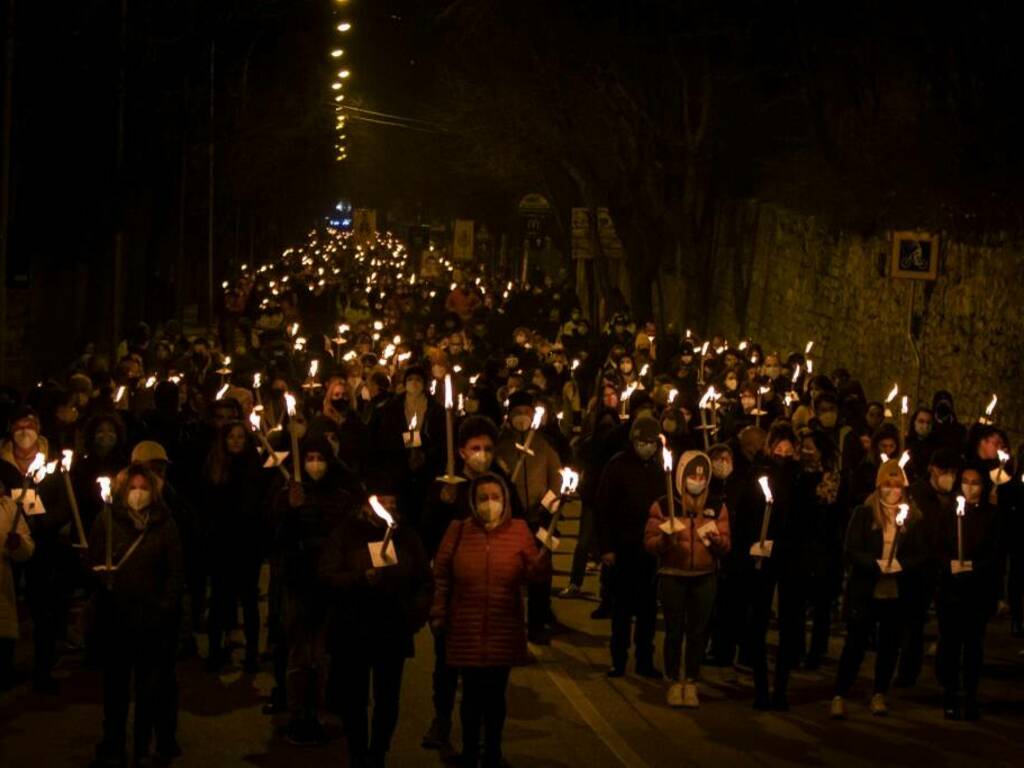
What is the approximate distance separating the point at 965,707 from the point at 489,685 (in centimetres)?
372

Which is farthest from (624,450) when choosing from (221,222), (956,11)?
(221,222)

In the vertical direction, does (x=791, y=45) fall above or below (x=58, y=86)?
above

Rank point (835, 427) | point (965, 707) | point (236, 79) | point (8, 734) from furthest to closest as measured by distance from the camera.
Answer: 1. point (236, 79)
2. point (835, 427)
3. point (965, 707)
4. point (8, 734)

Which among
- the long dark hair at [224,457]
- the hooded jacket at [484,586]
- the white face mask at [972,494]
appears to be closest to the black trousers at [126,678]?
the hooded jacket at [484,586]

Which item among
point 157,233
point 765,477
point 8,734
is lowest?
point 8,734

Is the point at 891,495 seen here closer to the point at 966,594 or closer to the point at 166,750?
the point at 966,594

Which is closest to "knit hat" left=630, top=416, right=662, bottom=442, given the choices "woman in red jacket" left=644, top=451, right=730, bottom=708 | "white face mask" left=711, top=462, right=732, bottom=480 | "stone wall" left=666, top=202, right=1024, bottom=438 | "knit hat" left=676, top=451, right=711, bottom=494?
"white face mask" left=711, top=462, right=732, bottom=480

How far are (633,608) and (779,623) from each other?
1.10m

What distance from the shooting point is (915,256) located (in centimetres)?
2008

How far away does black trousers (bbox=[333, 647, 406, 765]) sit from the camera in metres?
9.88

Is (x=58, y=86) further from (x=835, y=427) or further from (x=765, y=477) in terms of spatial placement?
(x=765, y=477)

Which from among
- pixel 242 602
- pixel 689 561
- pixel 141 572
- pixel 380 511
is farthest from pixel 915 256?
pixel 141 572

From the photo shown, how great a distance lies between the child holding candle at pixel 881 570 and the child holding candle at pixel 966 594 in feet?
0.75

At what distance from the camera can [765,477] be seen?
12477mm
